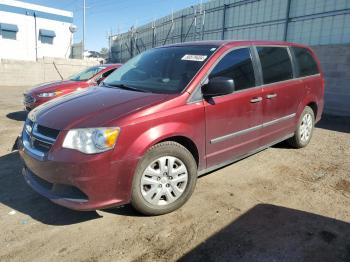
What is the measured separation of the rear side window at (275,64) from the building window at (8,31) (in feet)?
120

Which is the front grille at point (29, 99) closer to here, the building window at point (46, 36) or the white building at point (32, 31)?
the white building at point (32, 31)

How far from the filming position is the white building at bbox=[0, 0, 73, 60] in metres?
35.3

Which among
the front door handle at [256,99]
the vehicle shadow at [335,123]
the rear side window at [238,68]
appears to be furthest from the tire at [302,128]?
the vehicle shadow at [335,123]

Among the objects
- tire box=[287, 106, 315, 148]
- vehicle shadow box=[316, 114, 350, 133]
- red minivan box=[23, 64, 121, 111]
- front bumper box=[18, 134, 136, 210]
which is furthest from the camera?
red minivan box=[23, 64, 121, 111]

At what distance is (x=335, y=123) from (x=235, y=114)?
18.0 feet

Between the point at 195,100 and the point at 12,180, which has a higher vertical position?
the point at 195,100

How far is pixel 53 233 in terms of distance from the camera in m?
3.15

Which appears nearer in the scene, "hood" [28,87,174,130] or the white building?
"hood" [28,87,174,130]

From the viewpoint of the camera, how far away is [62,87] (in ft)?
27.0

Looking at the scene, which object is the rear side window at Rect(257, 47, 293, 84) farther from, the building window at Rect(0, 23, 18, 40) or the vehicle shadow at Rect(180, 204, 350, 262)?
the building window at Rect(0, 23, 18, 40)

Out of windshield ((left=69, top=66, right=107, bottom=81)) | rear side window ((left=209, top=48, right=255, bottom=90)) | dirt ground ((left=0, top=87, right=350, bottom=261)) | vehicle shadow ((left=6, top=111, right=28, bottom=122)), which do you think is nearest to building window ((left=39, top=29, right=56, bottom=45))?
vehicle shadow ((left=6, top=111, right=28, bottom=122))

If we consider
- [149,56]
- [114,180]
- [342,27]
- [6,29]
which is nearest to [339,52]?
[342,27]

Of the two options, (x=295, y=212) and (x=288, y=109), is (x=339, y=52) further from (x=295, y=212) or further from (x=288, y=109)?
(x=295, y=212)

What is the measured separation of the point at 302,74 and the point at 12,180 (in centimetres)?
454
